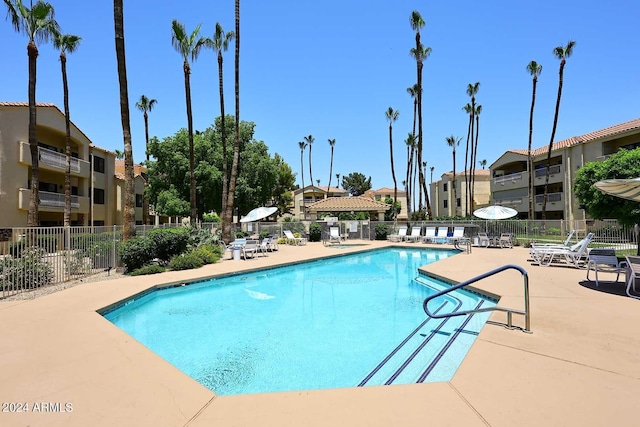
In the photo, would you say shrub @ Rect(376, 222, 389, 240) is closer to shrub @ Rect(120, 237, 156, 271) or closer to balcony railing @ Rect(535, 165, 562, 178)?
shrub @ Rect(120, 237, 156, 271)

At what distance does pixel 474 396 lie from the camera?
3.18 m

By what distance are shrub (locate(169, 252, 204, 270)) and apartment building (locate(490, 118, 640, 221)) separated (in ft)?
94.5

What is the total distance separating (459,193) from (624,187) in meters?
43.5

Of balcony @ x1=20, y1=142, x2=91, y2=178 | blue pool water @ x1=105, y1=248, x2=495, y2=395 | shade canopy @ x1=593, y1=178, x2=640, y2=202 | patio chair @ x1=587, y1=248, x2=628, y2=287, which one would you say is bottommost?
blue pool water @ x1=105, y1=248, x2=495, y2=395

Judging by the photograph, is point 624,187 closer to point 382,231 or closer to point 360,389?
point 360,389

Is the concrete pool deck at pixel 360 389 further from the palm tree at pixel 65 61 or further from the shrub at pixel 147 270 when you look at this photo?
the palm tree at pixel 65 61

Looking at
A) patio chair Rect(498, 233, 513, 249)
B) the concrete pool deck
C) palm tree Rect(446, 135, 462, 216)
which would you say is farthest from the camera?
palm tree Rect(446, 135, 462, 216)

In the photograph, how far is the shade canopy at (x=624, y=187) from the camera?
6605 mm

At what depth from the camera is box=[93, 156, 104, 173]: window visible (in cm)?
2877

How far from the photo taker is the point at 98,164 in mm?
29375

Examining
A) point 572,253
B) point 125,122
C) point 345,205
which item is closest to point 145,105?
point 345,205

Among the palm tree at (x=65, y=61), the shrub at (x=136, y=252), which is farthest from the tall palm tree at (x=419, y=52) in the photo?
the palm tree at (x=65, y=61)

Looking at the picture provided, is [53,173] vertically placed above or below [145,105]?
below

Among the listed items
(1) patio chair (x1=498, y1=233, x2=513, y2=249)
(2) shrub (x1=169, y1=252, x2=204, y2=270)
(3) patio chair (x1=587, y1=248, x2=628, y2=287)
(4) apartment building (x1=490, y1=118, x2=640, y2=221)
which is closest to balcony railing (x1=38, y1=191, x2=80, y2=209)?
(2) shrub (x1=169, y1=252, x2=204, y2=270)
